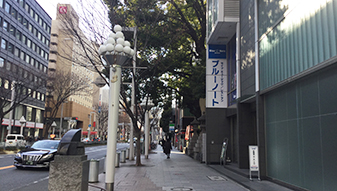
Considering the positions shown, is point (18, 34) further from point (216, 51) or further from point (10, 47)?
point (216, 51)

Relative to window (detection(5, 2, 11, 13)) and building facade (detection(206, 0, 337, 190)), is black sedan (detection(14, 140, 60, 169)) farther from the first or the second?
window (detection(5, 2, 11, 13))

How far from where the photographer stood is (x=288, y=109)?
961 cm

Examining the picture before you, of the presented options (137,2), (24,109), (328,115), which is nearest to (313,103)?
(328,115)

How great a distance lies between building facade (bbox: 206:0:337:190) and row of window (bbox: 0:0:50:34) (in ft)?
147

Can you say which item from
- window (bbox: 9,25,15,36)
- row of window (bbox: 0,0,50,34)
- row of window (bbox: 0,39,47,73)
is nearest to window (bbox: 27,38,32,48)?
row of window (bbox: 0,39,47,73)

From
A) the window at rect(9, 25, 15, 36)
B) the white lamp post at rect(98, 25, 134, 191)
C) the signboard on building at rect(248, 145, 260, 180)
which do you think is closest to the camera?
the white lamp post at rect(98, 25, 134, 191)

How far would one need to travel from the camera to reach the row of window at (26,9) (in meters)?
46.8

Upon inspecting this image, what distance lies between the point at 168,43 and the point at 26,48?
45.1m

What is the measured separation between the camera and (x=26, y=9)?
53906mm

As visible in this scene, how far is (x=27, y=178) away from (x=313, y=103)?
Answer: 1052 cm

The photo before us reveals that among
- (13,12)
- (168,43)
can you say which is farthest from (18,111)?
(168,43)

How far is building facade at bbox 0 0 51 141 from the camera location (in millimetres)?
44763

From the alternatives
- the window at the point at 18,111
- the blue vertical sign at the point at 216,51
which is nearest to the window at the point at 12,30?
the window at the point at 18,111

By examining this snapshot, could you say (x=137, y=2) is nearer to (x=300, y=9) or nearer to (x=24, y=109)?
(x=300, y=9)
